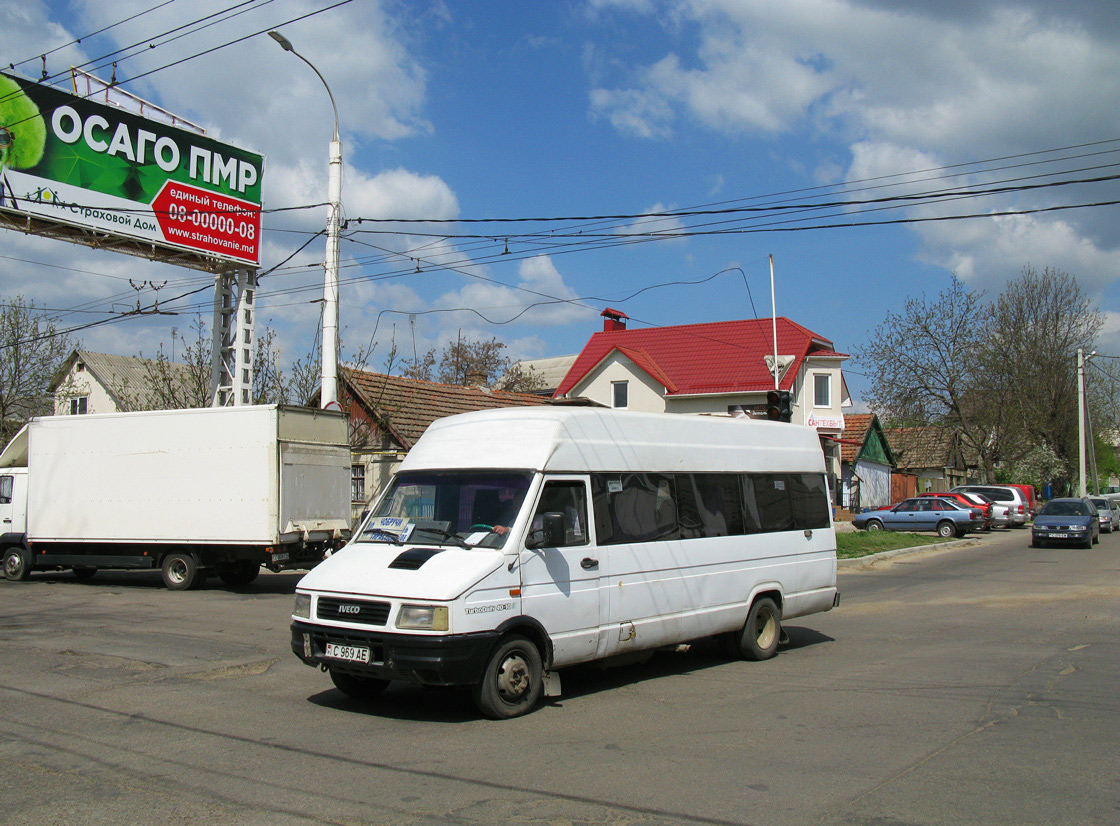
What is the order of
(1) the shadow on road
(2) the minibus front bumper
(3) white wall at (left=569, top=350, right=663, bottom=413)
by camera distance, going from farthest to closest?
(3) white wall at (left=569, top=350, right=663, bottom=413) → (1) the shadow on road → (2) the minibus front bumper

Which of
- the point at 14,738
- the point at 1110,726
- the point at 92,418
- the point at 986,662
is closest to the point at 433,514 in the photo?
the point at 14,738

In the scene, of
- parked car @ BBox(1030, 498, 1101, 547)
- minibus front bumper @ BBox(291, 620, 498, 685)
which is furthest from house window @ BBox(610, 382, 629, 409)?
minibus front bumper @ BBox(291, 620, 498, 685)

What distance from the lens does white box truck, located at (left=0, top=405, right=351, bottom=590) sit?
1677 cm

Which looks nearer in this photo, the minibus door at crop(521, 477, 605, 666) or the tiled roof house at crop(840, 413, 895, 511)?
the minibus door at crop(521, 477, 605, 666)

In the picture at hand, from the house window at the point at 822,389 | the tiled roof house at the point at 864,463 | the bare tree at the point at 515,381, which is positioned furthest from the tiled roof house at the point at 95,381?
the tiled roof house at the point at 864,463

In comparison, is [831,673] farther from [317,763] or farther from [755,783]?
[317,763]

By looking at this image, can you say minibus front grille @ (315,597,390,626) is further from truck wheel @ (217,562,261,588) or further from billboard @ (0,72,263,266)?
billboard @ (0,72,263,266)

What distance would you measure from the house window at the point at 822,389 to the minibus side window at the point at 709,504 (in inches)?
1467

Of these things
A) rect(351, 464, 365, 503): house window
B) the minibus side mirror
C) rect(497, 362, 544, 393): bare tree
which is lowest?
the minibus side mirror

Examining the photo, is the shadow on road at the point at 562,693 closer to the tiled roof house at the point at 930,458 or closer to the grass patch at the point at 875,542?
the grass patch at the point at 875,542

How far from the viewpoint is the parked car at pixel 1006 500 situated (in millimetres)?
38719

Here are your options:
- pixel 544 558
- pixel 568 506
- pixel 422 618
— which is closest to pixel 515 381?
pixel 568 506

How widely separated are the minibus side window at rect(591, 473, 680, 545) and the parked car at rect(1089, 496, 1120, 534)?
3518 cm

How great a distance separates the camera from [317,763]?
6016 mm
